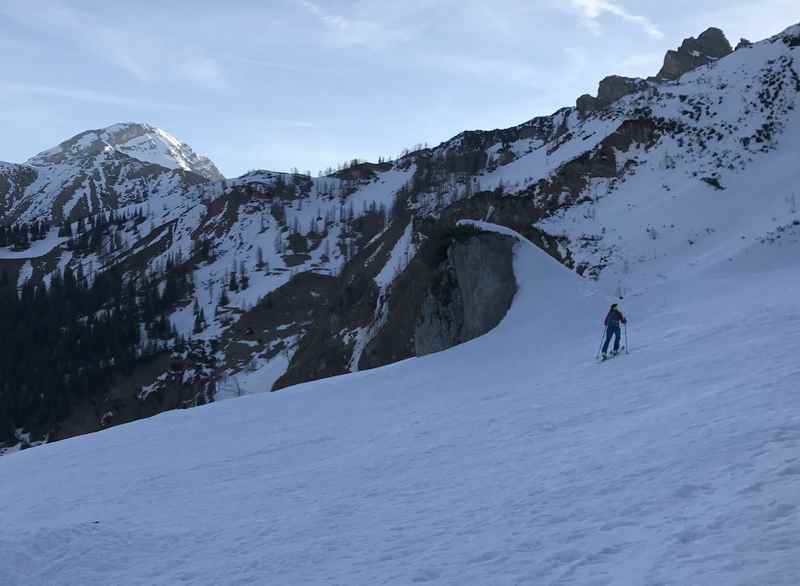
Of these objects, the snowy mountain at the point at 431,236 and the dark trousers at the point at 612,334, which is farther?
the snowy mountain at the point at 431,236

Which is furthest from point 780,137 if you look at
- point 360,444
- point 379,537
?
Result: point 379,537

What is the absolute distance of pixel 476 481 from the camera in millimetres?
9773

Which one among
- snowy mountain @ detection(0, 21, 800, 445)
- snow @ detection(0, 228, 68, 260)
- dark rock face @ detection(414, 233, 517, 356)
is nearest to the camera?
dark rock face @ detection(414, 233, 517, 356)

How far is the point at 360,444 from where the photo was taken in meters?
14.2

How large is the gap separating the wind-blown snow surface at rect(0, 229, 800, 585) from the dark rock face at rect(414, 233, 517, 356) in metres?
9.42

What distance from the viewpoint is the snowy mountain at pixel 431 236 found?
37656mm

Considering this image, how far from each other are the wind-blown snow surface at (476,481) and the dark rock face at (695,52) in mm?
128644

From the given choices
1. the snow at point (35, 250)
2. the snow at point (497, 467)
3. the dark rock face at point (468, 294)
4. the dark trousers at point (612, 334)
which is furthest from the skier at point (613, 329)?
the snow at point (35, 250)

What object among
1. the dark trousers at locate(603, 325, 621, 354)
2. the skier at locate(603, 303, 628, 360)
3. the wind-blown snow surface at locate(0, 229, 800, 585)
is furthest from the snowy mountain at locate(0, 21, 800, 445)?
the wind-blown snow surface at locate(0, 229, 800, 585)

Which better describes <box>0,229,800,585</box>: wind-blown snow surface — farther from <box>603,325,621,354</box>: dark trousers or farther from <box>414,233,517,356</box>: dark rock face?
<box>414,233,517,356</box>: dark rock face

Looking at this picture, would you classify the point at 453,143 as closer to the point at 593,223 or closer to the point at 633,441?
the point at 593,223

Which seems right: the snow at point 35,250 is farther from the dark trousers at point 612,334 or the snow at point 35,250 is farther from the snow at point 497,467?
the dark trousers at point 612,334

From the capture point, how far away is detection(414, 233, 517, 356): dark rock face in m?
30.2

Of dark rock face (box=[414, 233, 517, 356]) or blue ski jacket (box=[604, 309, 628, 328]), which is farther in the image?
dark rock face (box=[414, 233, 517, 356])
